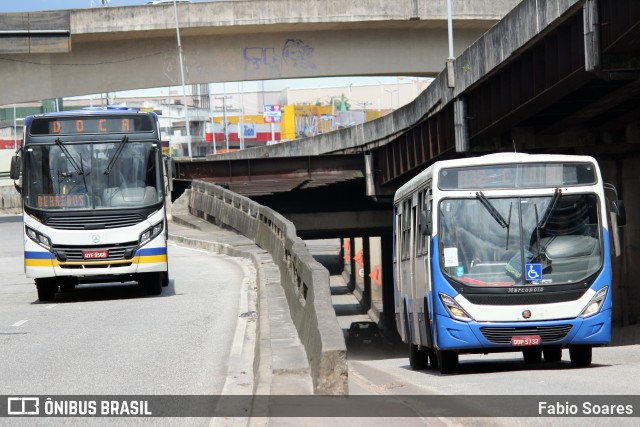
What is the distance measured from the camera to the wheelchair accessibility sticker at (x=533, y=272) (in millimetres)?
15758

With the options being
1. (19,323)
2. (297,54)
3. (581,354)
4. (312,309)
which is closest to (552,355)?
(581,354)

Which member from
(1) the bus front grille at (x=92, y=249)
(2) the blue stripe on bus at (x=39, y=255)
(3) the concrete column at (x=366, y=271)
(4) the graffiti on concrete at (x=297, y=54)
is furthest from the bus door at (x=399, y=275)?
(3) the concrete column at (x=366, y=271)

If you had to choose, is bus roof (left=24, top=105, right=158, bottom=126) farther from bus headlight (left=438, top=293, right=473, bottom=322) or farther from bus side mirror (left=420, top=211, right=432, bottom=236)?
bus headlight (left=438, top=293, right=473, bottom=322)

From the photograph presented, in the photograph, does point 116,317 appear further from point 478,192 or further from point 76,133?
point 478,192

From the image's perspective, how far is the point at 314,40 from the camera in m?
50.5

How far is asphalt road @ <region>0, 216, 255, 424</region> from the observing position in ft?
39.0

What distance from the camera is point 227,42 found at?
166ft

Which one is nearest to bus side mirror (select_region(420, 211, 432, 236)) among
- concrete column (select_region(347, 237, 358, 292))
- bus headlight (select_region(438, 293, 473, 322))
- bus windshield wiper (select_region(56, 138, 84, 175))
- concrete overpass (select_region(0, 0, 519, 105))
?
bus headlight (select_region(438, 293, 473, 322))

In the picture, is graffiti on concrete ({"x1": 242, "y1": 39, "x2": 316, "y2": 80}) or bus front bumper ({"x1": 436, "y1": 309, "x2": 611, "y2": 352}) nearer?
bus front bumper ({"x1": 436, "y1": 309, "x2": 611, "y2": 352})

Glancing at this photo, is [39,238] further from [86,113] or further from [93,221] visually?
[86,113]

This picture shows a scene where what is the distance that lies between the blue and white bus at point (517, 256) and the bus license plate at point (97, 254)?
6807 millimetres

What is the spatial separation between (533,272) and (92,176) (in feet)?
29.9

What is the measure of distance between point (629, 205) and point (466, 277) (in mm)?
19261

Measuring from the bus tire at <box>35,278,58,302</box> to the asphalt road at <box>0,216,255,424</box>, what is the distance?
26 centimetres
